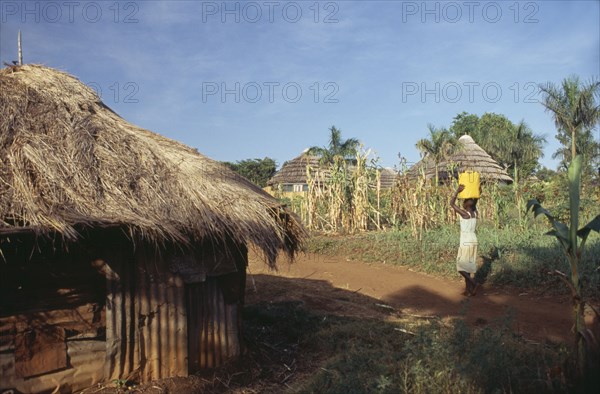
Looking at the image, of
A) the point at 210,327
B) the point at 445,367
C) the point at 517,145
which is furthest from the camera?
the point at 517,145

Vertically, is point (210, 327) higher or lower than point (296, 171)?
lower

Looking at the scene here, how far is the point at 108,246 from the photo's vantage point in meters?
4.66

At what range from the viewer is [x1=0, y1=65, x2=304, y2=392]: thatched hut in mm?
4281

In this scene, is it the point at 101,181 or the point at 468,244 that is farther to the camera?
the point at 468,244

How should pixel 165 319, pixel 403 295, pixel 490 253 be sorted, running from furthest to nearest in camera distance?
pixel 490 253
pixel 403 295
pixel 165 319

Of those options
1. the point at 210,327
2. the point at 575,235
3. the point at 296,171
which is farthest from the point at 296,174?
the point at 575,235

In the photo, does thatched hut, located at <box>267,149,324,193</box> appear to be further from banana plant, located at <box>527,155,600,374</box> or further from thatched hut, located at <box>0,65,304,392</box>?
banana plant, located at <box>527,155,600,374</box>

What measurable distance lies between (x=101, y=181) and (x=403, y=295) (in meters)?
6.17

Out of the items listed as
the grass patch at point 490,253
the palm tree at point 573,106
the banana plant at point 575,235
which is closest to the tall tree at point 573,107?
the palm tree at point 573,106

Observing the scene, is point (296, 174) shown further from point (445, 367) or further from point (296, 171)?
point (445, 367)

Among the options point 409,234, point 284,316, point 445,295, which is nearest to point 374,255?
point 409,234

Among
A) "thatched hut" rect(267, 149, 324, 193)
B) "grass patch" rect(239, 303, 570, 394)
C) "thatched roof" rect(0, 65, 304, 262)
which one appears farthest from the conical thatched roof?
"thatched roof" rect(0, 65, 304, 262)

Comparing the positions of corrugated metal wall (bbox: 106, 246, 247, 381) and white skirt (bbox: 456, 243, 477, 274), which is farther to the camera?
white skirt (bbox: 456, 243, 477, 274)

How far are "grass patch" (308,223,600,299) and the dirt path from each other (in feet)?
1.02
